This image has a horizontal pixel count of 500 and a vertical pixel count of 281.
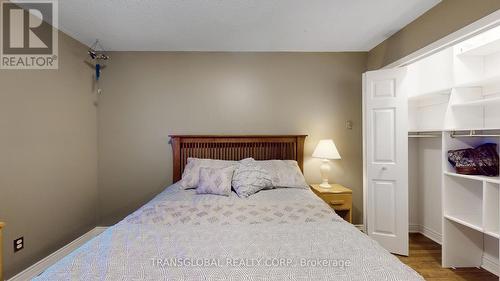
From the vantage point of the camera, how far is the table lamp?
2811mm

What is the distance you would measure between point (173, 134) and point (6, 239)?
177cm

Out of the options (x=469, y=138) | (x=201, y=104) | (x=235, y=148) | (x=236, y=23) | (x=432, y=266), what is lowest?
(x=432, y=266)

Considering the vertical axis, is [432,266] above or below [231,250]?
below

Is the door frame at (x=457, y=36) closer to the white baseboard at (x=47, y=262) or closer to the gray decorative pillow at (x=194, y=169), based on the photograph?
the gray decorative pillow at (x=194, y=169)

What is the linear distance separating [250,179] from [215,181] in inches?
13.8

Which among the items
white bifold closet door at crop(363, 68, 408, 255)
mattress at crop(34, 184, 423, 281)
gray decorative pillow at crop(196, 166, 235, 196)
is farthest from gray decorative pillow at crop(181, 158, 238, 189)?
white bifold closet door at crop(363, 68, 408, 255)

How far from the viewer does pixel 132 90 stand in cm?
309

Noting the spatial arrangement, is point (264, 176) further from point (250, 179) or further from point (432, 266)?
point (432, 266)

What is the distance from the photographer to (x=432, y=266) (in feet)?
7.80

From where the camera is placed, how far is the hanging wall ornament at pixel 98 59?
114 inches

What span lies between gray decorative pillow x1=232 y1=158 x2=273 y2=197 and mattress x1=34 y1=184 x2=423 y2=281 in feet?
1.46

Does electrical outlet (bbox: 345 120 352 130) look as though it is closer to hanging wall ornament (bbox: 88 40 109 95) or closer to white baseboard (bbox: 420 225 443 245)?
white baseboard (bbox: 420 225 443 245)

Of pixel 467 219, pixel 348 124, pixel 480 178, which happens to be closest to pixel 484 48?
pixel 480 178

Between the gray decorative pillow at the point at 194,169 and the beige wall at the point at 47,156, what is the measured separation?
1.28 m
